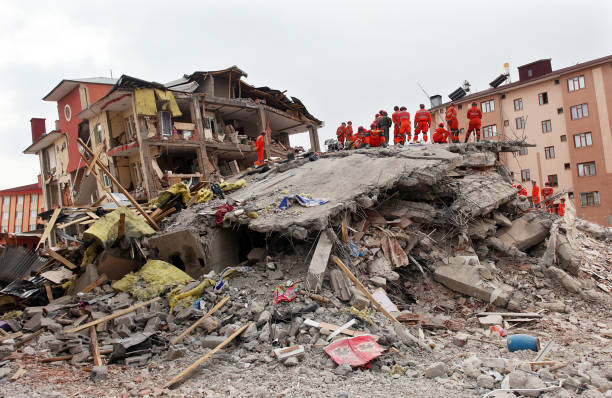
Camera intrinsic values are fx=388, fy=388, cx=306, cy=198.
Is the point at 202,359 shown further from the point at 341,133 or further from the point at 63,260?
the point at 341,133

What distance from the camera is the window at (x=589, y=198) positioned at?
28.2 metres

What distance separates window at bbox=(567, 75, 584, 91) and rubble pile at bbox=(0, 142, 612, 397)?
22.2m

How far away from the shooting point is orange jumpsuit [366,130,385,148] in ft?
45.2

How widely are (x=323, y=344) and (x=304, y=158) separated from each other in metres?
8.56

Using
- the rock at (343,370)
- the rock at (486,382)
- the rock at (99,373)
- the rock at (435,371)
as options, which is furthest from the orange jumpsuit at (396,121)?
the rock at (99,373)

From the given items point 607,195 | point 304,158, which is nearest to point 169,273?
point 304,158

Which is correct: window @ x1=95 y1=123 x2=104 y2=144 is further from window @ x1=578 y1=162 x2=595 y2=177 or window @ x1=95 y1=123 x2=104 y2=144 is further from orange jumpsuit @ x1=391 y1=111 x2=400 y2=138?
window @ x1=578 y1=162 x2=595 y2=177

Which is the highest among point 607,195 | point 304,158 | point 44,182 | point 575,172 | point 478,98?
point 478,98

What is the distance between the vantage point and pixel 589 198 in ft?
93.5

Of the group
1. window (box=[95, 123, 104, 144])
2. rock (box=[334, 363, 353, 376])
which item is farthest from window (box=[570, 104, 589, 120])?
window (box=[95, 123, 104, 144])

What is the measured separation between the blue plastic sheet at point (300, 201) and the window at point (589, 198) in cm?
2862

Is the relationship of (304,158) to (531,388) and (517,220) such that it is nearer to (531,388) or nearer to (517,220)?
(517,220)

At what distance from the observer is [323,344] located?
5648 mm

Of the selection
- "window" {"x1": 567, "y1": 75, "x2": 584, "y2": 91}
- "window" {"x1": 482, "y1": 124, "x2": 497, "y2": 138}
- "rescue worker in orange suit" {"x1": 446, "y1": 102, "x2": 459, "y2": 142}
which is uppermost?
"window" {"x1": 567, "y1": 75, "x2": 584, "y2": 91}
